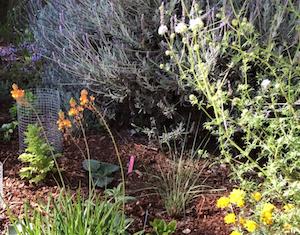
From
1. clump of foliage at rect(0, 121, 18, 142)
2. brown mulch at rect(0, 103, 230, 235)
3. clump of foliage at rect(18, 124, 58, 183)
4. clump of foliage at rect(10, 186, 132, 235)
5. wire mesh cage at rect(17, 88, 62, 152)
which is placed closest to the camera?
clump of foliage at rect(10, 186, 132, 235)

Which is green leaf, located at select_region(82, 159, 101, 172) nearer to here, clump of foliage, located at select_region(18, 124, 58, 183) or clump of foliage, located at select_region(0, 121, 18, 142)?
clump of foliage, located at select_region(18, 124, 58, 183)

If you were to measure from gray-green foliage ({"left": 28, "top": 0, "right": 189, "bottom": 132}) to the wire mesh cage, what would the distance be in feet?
0.94

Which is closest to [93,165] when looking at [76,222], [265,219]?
[76,222]

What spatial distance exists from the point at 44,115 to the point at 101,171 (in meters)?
0.67

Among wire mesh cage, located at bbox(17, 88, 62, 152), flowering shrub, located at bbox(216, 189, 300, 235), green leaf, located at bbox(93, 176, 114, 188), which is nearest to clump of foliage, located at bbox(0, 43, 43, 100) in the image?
wire mesh cage, located at bbox(17, 88, 62, 152)

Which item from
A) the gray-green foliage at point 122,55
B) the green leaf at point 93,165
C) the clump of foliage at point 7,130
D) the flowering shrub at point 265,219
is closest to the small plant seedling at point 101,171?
the green leaf at point 93,165

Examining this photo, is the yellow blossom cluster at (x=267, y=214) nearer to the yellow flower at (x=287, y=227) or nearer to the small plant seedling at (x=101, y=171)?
the yellow flower at (x=287, y=227)

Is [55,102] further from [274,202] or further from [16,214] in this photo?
[274,202]

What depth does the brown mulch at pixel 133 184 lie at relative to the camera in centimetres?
293

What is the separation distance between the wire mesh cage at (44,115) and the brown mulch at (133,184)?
12 centimetres

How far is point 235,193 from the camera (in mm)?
2434

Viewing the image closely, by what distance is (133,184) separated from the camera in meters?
3.29

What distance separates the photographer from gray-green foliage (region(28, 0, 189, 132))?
3.62m

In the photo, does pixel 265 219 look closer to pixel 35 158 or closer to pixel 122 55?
pixel 35 158
